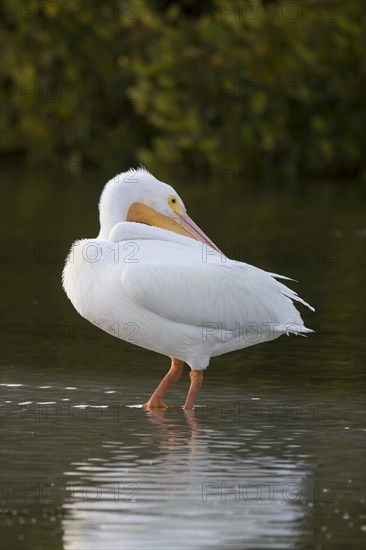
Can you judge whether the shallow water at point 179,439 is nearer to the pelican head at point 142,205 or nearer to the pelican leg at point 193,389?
the pelican leg at point 193,389

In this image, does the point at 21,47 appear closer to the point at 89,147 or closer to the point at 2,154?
the point at 89,147

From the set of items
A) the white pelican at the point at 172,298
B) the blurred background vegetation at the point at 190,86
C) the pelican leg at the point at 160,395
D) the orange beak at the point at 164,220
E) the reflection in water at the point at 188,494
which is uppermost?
the blurred background vegetation at the point at 190,86

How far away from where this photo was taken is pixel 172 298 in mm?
8047

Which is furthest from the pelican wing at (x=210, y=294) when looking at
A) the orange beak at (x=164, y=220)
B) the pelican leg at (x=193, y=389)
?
the orange beak at (x=164, y=220)

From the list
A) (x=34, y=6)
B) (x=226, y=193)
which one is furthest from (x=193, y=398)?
(x=34, y=6)

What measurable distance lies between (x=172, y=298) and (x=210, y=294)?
0.21 m

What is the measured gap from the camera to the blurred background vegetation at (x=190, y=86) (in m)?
27.8

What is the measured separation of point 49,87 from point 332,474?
87.0ft

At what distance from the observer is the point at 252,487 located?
640 cm

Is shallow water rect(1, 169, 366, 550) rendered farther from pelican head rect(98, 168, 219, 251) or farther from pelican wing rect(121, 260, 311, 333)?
pelican head rect(98, 168, 219, 251)

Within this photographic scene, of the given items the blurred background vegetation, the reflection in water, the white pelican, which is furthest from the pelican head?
the blurred background vegetation

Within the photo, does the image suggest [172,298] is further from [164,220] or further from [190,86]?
[190,86]

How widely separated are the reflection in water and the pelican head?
1450mm

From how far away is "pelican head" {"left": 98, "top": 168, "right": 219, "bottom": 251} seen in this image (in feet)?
Answer: 28.6
